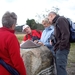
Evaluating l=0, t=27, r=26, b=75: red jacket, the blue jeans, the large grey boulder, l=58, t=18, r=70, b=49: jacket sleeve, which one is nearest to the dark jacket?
l=58, t=18, r=70, b=49: jacket sleeve

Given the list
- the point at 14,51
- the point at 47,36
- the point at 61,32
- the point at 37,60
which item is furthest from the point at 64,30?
the point at 14,51

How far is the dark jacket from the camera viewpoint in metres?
5.05

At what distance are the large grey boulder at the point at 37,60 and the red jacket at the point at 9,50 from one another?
1.35m

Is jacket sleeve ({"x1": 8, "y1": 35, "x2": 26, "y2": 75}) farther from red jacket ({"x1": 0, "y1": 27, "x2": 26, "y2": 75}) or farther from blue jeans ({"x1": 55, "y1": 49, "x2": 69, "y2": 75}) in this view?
blue jeans ({"x1": 55, "y1": 49, "x2": 69, "y2": 75})

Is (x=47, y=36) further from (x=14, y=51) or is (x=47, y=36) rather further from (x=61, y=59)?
(x=14, y=51)

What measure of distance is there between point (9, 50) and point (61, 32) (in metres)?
1.85

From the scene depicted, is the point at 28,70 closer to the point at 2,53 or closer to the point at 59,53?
the point at 59,53

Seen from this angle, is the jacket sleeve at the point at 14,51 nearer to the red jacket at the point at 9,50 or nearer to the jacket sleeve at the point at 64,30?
the red jacket at the point at 9,50

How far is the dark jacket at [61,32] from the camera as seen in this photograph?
5.05 meters

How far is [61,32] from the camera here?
16.7 feet

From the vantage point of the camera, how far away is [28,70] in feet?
16.3

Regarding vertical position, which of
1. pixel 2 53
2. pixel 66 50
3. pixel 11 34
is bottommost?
pixel 66 50

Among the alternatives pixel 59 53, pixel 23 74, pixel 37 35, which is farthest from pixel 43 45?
pixel 23 74

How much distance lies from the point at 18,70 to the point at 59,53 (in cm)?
177
